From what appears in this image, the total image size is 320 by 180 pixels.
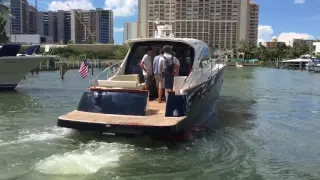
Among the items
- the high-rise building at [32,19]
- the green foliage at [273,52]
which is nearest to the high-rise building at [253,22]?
the green foliage at [273,52]

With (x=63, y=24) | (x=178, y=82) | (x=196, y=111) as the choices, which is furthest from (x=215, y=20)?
(x=178, y=82)

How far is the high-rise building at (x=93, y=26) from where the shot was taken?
168 metres

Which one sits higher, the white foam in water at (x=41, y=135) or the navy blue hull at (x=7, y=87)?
the navy blue hull at (x=7, y=87)

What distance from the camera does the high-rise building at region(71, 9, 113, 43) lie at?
6604 inches

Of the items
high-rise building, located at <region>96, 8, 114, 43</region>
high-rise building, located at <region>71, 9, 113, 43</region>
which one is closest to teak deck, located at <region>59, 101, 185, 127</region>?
high-rise building, located at <region>71, 9, 113, 43</region>

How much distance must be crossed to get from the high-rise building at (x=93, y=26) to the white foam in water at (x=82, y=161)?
523 ft

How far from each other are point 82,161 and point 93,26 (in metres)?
173

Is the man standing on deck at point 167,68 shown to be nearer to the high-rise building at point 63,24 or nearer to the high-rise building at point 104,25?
the high-rise building at point 63,24

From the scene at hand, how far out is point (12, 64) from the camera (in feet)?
72.7

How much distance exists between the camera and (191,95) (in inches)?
383

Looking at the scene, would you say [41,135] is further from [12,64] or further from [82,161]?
[12,64]

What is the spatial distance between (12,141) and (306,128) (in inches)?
342

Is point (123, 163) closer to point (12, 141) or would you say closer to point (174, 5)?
point (12, 141)

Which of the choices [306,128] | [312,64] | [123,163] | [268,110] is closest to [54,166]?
[123,163]
